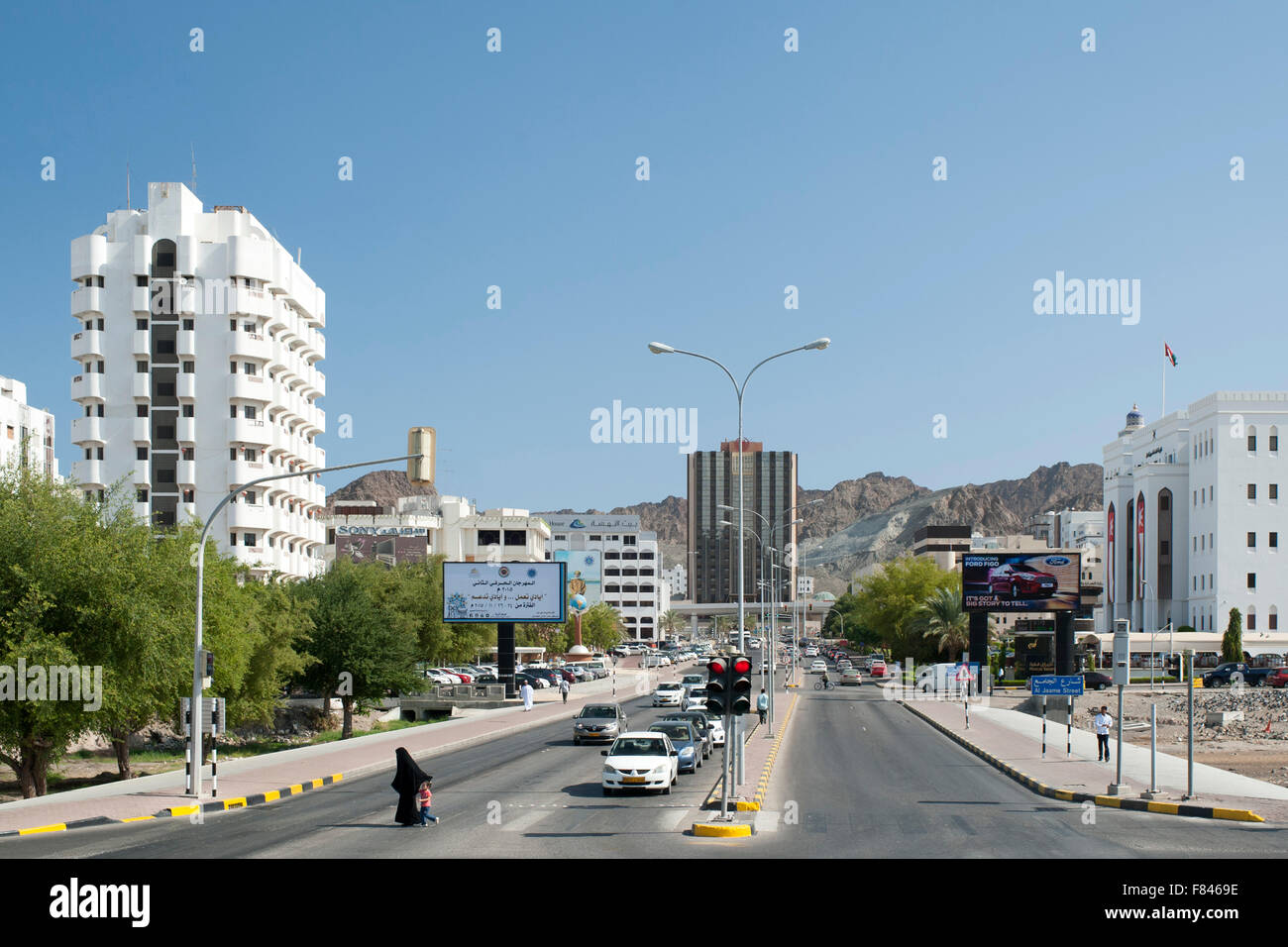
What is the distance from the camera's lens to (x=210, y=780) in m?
29.7

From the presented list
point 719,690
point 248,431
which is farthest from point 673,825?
point 248,431

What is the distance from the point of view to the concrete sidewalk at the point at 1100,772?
25.0m

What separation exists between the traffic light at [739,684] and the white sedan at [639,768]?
6.15 metres

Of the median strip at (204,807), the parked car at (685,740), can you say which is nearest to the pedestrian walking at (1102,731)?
the parked car at (685,740)

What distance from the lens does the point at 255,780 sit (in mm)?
29797

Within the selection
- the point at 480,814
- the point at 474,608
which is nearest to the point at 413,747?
the point at 480,814

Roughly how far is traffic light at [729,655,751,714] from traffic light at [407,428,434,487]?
6.48m

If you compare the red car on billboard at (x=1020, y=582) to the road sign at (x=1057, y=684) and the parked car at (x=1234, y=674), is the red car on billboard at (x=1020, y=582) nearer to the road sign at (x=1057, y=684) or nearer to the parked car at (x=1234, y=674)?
the parked car at (x=1234, y=674)

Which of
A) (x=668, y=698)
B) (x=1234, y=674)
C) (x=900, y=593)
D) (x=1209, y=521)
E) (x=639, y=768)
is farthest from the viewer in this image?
(x=1209, y=521)

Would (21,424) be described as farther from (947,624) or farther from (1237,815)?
(1237,815)

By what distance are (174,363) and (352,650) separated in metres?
31.7

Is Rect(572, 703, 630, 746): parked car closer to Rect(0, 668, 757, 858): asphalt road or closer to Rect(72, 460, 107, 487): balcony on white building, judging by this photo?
Rect(0, 668, 757, 858): asphalt road

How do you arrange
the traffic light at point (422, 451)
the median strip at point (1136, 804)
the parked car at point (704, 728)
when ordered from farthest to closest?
1. the parked car at point (704, 728)
2. the median strip at point (1136, 804)
3. the traffic light at point (422, 451)
